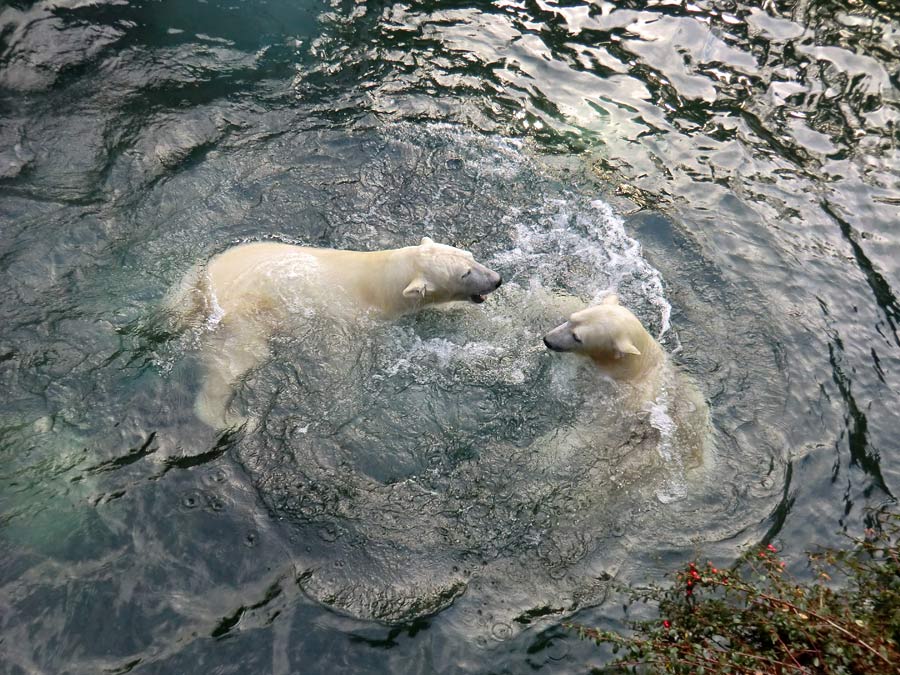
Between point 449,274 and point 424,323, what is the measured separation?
0.65m

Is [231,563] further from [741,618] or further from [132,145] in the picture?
[132,145]

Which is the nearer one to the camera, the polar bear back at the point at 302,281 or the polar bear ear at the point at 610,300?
the polar bear back at the point at 302,281

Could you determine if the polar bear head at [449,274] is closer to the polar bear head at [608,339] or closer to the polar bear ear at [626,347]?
the polar bear head at [608,339]

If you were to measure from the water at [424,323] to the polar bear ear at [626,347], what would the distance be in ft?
2.00

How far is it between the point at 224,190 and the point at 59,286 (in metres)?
2.27

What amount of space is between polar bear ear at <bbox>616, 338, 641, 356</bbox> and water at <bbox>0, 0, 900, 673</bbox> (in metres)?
0.61

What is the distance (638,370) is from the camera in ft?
22.8

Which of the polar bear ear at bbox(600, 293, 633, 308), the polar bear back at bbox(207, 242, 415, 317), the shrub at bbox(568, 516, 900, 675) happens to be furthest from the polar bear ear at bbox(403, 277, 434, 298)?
the shrub at bbox(568, 516, 900, 675)

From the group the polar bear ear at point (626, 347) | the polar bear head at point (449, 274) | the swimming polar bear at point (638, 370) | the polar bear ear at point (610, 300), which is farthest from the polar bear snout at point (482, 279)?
the polar bear ear at point (626, 347)

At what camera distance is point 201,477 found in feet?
19.6

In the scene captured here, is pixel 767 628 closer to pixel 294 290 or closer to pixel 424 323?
pixel 424 323

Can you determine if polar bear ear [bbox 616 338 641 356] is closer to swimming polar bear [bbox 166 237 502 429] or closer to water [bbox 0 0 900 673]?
water [bbox 0 0 900 673]

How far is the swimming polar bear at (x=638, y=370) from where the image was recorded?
6660 mm

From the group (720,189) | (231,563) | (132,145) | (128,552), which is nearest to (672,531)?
(231,563)
